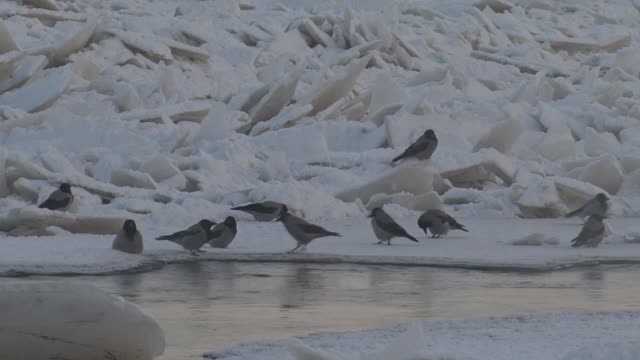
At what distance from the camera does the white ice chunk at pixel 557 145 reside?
71.8ft

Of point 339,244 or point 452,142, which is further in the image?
point 452,142

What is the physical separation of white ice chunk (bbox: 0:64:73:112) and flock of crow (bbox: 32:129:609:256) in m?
5.61

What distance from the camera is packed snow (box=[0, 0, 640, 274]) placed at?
1518 cm

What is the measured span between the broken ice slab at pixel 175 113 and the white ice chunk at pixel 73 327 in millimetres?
13085

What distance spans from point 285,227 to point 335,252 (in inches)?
24.4

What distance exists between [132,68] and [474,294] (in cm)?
1377

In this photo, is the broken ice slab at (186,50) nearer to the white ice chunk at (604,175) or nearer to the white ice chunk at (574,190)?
the white ice chunk at (604,175)

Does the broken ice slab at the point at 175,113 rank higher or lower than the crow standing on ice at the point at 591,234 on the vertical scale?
lower

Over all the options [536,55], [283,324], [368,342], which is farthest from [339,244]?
[536,55]

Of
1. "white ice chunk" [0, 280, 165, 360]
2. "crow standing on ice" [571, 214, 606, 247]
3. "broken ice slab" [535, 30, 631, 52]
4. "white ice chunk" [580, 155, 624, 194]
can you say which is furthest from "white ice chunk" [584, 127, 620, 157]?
"white ice chunk" [0, 280, 165, 360]

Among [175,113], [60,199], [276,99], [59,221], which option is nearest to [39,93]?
[175,113]

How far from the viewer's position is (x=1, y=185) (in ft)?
56.6

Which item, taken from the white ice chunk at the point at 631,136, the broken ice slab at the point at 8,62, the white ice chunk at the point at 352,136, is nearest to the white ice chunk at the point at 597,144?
the white ice chunk at the point at 631,136

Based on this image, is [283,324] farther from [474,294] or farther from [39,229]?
[39,229]
